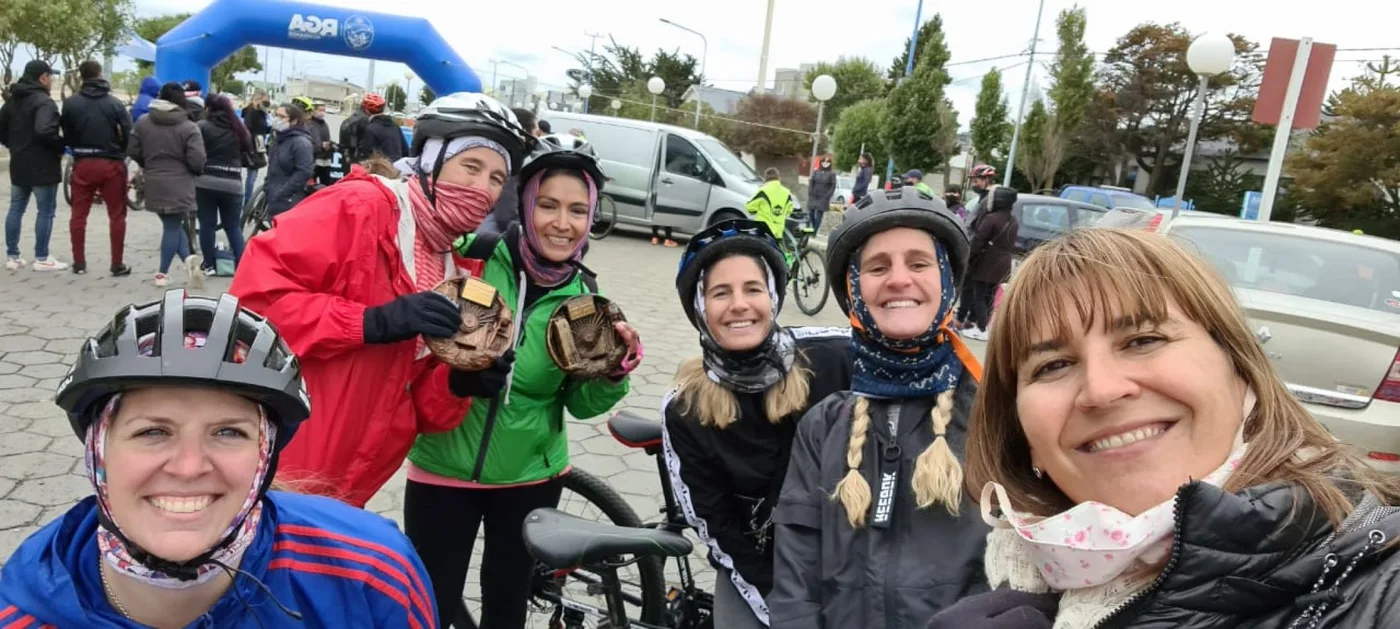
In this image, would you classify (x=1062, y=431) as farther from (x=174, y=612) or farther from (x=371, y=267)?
(x=371, y=267)

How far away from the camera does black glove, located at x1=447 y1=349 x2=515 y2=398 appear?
7.48 feet

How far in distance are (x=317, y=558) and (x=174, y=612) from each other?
0.75 ft

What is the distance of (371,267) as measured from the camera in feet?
7.48

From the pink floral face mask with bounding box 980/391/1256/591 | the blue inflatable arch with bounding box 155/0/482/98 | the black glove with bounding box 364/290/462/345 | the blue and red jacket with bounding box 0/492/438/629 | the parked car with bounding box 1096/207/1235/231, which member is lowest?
the blue and red jacket with bounding box 0/492/438/629

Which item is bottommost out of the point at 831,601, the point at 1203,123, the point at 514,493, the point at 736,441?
the point at 514,493

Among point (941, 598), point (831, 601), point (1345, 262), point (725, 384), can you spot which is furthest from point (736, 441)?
point (1345, 262)

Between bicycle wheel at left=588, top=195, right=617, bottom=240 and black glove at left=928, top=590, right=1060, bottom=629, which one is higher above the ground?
black glove at left=928, top=590, right=1060, bottom=629

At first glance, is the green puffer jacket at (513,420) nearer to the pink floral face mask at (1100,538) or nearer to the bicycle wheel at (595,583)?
the bicycle wheel at (595,583)

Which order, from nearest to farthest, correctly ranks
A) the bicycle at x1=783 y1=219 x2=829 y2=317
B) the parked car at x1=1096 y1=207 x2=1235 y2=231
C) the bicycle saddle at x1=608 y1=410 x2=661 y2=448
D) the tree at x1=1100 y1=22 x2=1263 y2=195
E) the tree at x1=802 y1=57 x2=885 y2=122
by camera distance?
the parked car at x1=1096 y1=207 x2=1235 y2=231
the bicycle saddle at x1=608 y1=410 x2=661 y2=448
the bicycle at x1=783 y1=219 x2=829 y2=317
the tree at x1=1100 y1=22 x2=1263 y2=195
the tree at x1=802 y1=57 x2=885 y2=122

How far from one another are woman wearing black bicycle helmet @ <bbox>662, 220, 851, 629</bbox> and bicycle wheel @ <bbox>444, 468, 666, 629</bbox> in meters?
0.57

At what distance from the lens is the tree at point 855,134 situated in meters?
37.1

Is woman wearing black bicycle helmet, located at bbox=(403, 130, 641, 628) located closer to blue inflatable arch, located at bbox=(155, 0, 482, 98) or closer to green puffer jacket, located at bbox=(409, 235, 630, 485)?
green puffer jacket, located at bbox=(409, 235, 630, 485)

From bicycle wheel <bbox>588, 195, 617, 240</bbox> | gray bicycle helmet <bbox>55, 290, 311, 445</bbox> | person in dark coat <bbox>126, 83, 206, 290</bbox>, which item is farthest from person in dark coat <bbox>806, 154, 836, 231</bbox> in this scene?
gray bicycle helmet <bbox>55, 290, 311, 445</bbox>

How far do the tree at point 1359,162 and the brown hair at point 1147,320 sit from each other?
30866 millimetres
